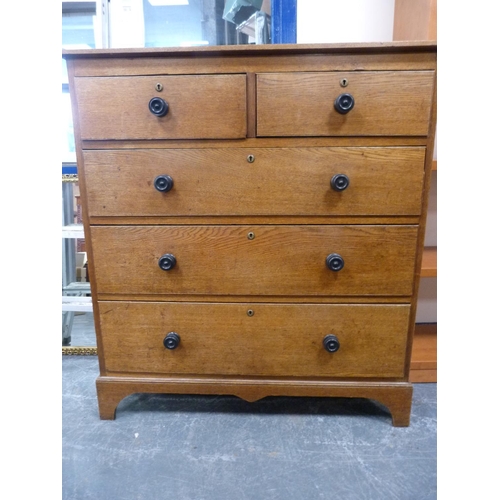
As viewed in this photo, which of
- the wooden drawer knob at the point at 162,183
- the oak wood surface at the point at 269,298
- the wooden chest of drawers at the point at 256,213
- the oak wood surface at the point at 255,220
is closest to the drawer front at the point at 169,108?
the wooden chest of drawers at the point at 256,213

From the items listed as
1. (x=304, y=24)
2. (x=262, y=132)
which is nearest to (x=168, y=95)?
(x=262, y=132)

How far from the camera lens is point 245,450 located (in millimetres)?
1036

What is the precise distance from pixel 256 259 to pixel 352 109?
49 centimetres

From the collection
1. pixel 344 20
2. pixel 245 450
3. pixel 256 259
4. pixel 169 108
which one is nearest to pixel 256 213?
pixel 256 259

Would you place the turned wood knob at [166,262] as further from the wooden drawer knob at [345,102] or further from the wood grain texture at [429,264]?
the wood grain texture at [429,264]

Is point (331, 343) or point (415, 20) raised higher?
point (415, 20)

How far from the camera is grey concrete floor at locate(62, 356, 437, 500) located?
92 centimetres

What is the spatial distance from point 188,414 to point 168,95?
1.01m

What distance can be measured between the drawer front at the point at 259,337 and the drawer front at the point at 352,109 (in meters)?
0.51

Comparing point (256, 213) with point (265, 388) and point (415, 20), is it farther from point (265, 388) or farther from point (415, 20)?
point (415, 20)

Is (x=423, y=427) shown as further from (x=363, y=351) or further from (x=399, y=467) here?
(x=363, y=351)

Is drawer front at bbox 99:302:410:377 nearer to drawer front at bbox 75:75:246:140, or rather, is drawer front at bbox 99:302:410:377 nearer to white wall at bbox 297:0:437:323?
drawer front at bbox 75:75:246:140

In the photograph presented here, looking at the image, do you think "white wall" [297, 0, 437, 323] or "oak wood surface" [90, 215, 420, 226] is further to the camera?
"white wall" [297, 0, 437, 323]

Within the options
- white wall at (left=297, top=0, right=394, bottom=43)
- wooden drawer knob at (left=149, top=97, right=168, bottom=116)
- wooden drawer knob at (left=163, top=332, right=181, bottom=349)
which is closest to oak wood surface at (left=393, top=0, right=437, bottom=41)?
white wall at (left=297, top=0, right=394, bottom=43)
